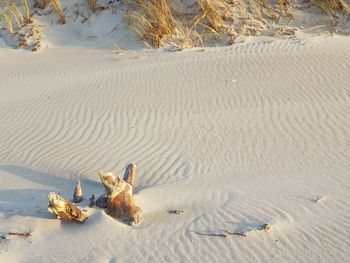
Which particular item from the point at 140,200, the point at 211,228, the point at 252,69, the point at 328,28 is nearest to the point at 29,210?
the point at 140,200

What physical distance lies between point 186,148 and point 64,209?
2119 mm

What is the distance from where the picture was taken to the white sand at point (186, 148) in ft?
14.3

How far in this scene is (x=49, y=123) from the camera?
7.28 metres

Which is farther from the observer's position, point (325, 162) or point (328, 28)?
point (328, 28)

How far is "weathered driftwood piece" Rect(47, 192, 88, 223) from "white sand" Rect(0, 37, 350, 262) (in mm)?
67

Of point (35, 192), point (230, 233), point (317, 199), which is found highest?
point (230, 233)

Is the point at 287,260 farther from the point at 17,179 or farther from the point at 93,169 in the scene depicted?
the point at 17,179

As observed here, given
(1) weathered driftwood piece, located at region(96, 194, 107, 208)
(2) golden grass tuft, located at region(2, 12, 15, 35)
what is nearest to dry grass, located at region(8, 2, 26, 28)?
(2) golden grass tuft, located at region(2, 12, 15, 35)

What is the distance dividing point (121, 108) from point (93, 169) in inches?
68.8

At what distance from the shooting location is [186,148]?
6328 mm

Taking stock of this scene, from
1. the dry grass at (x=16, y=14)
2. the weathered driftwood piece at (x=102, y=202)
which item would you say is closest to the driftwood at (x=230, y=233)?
the weathered driftwood piece at (x=102, y=202)

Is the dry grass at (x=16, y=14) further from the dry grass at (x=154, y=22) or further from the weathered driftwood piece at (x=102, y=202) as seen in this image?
the weathered driftwood piece at (x=102, y=202)

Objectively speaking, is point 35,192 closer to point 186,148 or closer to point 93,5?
point 186,148

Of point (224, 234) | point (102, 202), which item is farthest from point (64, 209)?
point (224, 234)
